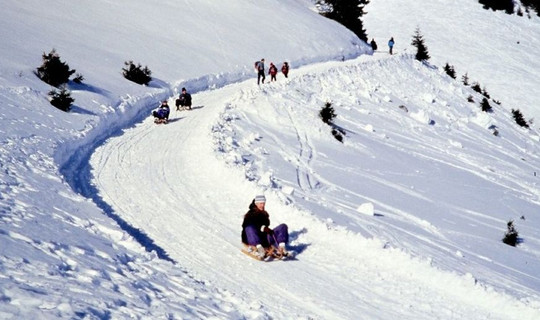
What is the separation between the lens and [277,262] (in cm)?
927

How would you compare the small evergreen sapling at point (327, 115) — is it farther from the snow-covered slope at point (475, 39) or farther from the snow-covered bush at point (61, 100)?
the snow-covered slope at point (475, 39)

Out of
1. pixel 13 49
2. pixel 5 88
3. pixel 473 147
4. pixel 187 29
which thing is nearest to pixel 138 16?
pixel 187 29

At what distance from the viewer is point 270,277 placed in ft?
27.9

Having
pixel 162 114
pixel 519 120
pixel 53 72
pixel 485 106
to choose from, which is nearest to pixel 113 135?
pixel 162 114

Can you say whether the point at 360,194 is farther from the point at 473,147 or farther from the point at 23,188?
the point at 473,147

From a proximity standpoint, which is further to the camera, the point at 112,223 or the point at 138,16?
the point at 138,16

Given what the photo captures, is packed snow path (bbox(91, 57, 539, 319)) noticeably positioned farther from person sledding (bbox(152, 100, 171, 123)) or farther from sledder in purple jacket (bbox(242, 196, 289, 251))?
person sledding (bbox(152, 100, 171, 123))

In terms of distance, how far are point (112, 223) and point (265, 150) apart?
8.04 metres

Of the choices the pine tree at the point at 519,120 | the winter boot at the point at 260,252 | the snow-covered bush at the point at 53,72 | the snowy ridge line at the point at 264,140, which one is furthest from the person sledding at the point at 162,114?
the pine tree at the point at 519,120

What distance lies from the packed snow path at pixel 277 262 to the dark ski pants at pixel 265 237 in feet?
1.30

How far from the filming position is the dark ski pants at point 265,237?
362 inches

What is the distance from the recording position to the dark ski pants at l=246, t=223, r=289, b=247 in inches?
362

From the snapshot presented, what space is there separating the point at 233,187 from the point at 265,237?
3133 millimetres

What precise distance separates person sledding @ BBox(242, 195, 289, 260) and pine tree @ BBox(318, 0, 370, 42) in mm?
44013
